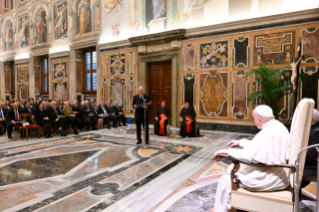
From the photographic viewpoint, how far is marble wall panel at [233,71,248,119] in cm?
765

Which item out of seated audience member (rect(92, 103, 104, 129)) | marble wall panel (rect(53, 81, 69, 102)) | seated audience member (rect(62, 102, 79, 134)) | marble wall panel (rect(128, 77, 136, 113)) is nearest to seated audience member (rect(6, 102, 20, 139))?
seated audience member (rect(62, 102, 79, 134))

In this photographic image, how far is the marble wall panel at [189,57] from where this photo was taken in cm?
856

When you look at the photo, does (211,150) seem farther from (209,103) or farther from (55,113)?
(55,113)

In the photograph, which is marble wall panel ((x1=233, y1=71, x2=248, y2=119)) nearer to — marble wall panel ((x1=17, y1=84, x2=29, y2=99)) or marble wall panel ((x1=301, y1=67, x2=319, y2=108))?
marble wall panel ((x1=301, y1=67, x2=319, y2=108))

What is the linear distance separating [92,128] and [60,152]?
145 inches

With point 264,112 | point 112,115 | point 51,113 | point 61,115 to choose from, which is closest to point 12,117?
point 51,113

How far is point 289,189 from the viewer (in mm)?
2045

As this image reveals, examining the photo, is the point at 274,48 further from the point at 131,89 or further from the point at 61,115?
the point at 61,115

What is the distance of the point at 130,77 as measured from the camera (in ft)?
33.9

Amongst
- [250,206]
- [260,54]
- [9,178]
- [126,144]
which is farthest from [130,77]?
[250,206]

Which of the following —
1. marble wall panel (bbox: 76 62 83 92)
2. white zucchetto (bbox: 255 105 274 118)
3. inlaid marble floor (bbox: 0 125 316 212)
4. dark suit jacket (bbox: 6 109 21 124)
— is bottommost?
inlaid marble floor (bbox: 0 125 316 212)

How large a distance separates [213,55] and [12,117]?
7511 millimetres

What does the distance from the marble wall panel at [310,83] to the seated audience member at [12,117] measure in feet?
30.9

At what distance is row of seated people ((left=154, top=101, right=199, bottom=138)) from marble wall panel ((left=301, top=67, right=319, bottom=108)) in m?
3.52
